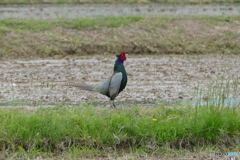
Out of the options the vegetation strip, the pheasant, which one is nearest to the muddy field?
the pheasant

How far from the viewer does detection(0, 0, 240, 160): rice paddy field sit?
586 centimetres

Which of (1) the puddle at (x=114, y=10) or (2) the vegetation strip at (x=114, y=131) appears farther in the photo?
(1) the puddle at (x=114, y=10)

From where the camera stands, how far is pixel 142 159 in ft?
18.2

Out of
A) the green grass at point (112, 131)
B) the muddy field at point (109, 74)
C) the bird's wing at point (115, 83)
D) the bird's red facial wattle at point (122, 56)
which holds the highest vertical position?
the bird's red facial wattle at point (122, 56)

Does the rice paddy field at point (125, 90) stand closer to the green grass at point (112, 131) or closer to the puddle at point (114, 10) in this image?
the green grass at point (112, 131)

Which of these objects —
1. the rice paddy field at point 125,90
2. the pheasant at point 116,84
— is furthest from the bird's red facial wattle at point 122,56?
the rice paddy field at point 125,90

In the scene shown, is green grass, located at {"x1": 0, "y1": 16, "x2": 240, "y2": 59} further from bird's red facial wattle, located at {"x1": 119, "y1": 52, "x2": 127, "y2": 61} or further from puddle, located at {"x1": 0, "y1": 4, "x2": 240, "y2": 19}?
bird's red facial wattle, located at {"x1": 119, "y1": 52, "x2": 127, "y2": 61}

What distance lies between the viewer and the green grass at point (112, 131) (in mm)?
5801

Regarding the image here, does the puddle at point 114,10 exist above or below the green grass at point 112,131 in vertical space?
above

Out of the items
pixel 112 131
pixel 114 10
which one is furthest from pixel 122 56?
pixel 114 10

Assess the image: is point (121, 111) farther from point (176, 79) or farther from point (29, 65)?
point (29, 65)

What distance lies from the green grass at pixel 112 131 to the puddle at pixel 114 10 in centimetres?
1228

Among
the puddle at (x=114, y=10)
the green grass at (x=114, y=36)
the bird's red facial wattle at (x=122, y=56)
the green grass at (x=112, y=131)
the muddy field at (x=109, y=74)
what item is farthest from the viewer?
the puddle at (x=114, y=10)

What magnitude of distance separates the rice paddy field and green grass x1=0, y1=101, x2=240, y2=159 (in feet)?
0.04
